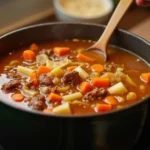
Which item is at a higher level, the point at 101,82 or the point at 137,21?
the point at 101,82

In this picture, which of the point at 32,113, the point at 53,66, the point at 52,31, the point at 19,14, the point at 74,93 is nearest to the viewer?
the point at 32,113

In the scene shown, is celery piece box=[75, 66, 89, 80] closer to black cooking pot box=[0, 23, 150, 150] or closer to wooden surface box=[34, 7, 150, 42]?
black cooking pot box=[0, 23, 150, 150]

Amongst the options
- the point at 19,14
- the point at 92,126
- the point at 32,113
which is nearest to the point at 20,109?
the point at 32,113

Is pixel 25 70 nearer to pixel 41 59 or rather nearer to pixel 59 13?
pixel 41 59

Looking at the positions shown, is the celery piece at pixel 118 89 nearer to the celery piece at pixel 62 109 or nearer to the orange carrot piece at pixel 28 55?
the celery piece at pixel 62 109

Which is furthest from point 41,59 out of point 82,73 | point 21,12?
point 21,12

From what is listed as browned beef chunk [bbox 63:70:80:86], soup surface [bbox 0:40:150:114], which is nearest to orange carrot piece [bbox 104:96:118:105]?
soup surface [bbox 0:40:150:114]

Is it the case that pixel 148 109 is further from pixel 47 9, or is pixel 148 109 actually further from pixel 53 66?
pixel 47 9
